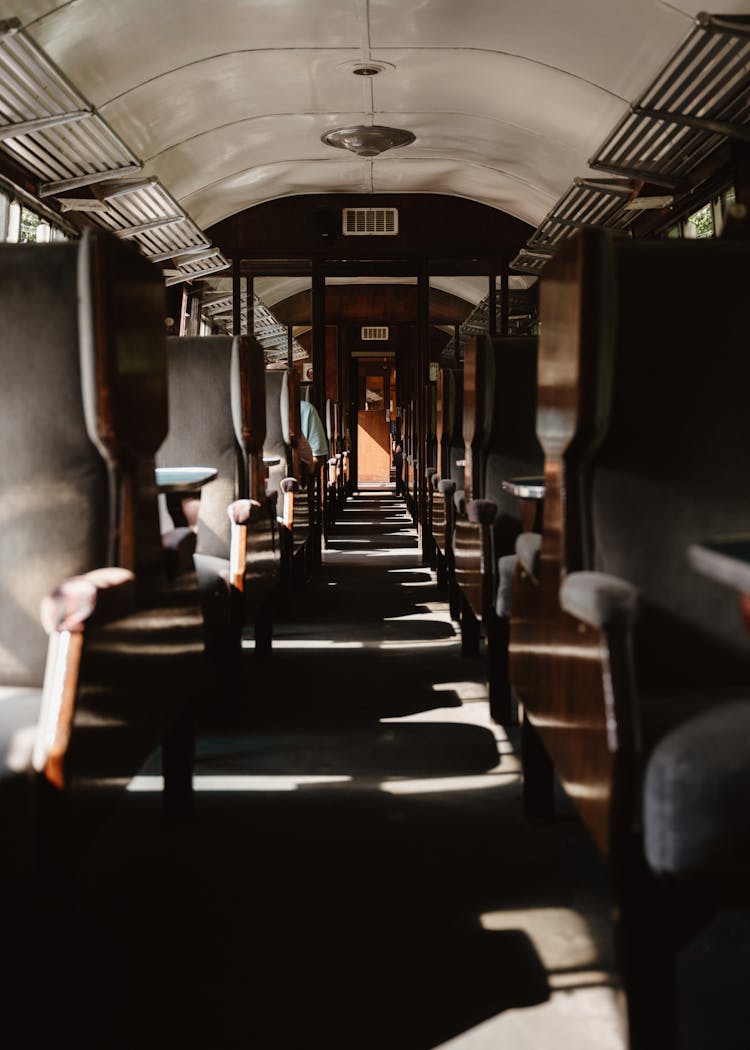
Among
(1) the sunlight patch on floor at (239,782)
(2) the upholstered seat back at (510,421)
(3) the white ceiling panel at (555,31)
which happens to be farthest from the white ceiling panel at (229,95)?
(1) the sunlight patch on floor at (239,782)

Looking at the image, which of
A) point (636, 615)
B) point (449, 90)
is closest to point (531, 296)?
point (449, 90)

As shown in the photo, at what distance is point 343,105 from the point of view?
8750mm

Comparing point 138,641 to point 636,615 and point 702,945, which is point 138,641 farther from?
point 702,945

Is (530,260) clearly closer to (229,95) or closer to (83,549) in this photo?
(229,95)

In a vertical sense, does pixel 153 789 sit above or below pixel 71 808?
below

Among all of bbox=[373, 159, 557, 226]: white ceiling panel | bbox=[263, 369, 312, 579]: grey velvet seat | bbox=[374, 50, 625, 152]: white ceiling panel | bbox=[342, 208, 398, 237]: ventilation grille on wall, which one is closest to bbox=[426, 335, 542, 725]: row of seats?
bbox=[263, 369, 312, 579]: grey velvet seat

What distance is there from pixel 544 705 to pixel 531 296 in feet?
33.5

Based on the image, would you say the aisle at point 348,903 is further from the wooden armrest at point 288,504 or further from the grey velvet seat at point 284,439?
the grey velvet seat at point 284,439

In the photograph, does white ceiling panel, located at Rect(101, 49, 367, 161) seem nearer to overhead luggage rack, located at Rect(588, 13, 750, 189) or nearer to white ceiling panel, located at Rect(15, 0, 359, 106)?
white ceiling panel, located at Rect(15, 0, 359, 106)

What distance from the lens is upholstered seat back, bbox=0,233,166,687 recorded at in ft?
6.38

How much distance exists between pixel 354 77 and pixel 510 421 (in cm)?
508

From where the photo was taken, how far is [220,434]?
12.3 ft

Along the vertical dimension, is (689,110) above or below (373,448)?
above

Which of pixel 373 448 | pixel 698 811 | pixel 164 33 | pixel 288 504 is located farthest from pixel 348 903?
pixel 373 448
